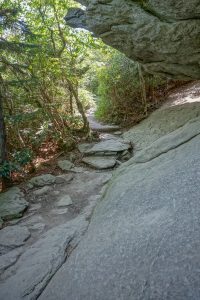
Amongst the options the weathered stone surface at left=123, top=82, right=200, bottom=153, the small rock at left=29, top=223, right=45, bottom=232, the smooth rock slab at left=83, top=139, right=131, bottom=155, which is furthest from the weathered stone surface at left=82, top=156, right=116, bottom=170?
Answer: the small rock at left=29, top=223, right=45, bottom=232

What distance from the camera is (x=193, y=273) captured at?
2.41 m

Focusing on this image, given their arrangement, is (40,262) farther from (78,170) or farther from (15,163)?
(78,170)

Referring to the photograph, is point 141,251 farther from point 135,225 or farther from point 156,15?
point 156,15

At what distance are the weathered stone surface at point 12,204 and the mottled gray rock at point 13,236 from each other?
453 millimetres

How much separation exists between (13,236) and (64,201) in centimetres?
147

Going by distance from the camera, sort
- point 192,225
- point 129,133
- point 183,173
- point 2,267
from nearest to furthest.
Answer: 1. point 192,225
2. point 183,173
3. point 2,267
4. point 129,133

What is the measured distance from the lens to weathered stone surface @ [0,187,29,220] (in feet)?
18.9

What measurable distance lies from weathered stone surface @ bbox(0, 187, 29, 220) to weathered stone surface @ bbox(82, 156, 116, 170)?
7.20 feet

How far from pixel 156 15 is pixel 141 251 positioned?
5.71 m

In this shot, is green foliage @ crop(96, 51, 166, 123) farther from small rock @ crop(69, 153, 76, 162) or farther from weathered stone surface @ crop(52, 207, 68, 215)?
weathered stone surface @ crop(52, 207, 68, 215)

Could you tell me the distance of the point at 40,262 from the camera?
3977 mm

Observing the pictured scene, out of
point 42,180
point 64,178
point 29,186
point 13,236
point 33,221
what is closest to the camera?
point 13,236

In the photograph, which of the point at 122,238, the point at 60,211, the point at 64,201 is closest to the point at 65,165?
the point at 64,201

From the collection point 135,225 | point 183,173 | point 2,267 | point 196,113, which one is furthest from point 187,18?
point 2,267
